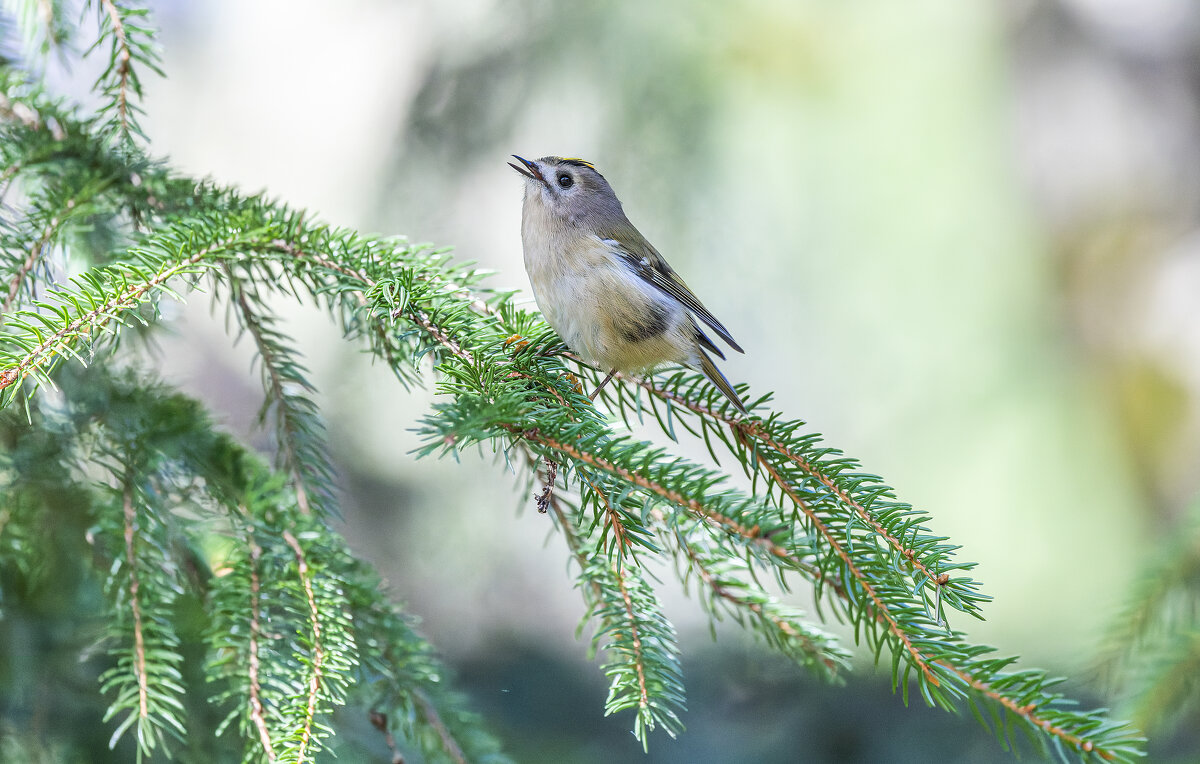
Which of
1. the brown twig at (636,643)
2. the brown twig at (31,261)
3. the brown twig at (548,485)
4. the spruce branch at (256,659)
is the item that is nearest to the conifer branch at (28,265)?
the brown twig at (31,261)

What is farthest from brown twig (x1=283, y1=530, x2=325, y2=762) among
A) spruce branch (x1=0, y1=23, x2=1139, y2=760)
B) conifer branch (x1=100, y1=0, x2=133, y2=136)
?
conifer branch (x1=100, y1=0, x2=133, y2=136)

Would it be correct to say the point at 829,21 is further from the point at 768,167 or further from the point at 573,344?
the point at 573,344

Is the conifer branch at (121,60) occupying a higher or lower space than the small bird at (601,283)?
lower

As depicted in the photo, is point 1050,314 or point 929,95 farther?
point 1050,314

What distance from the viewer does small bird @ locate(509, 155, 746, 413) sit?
63.4 inches

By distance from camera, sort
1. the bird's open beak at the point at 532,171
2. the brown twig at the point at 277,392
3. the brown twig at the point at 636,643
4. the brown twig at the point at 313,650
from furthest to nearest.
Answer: the bird's open beak at the point at 532,171 → the brown twig at the point at 277,392 → the brown twig at the point at 636,643 → the brown twig at the point at 313,650

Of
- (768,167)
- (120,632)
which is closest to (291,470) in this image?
(120,632)

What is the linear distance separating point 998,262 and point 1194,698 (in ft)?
5.56

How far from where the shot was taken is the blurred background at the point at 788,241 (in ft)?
7.46

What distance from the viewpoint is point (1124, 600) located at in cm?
153

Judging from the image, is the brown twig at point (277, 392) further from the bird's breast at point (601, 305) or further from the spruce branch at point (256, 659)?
the bird's breast at point (601, 305)

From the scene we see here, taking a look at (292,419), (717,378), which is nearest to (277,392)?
(292,419)

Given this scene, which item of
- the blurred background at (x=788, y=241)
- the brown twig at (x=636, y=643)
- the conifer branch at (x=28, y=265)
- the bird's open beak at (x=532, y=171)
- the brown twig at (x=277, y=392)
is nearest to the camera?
the brown twig at (x=636, y=643)

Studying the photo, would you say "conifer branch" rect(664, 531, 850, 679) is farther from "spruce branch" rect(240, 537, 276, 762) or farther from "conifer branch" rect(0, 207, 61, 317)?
"conifer branch" rect(0, 207, 61, 317)
